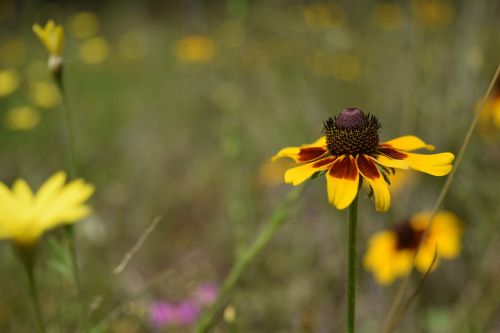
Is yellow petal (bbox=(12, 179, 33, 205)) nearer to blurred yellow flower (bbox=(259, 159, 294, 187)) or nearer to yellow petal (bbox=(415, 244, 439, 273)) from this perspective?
yellow petal (bbox=(415, 244, 439, 273))

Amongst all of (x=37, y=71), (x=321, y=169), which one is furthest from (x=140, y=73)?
(x=321, y=169)

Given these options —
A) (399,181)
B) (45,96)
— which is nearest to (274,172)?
(399,181)

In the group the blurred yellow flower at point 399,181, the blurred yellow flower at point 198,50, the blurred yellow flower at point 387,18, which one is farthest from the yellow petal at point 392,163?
the blurred yellow flower at point 387,18

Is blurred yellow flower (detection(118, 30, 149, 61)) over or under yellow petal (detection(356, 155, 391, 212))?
under

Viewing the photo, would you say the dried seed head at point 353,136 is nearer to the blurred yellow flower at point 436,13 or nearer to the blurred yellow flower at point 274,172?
the blurred yellow flower at point 274,172

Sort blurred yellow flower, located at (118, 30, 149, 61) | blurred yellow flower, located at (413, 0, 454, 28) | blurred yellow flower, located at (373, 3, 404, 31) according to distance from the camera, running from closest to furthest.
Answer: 1. blurred yellow flower, located at (413, 0, 454, 28)
2. blurred yellow flower, located at (373, 3, 404, 31)
3. blurred yellow flower, located at (118, 30, 149, 61)

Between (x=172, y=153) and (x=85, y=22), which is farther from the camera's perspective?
(x=85, y=22)

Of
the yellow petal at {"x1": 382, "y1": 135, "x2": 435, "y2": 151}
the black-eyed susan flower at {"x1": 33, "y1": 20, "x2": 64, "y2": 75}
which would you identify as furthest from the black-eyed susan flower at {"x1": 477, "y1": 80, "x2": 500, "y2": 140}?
the black-eyed susan flower at {"x1": 33, "y1": 20, "x2": 64, "y2": 75}

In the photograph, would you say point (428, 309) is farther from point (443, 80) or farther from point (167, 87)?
point (167, 87)

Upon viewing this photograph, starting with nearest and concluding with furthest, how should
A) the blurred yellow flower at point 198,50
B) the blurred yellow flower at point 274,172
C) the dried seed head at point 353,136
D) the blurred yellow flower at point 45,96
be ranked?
the dried seed head at point 353,136, the blurred yellow flower at point 274,172, the blurred yellow flower at point 45,96, the blurred yellow flower at point 198,50
